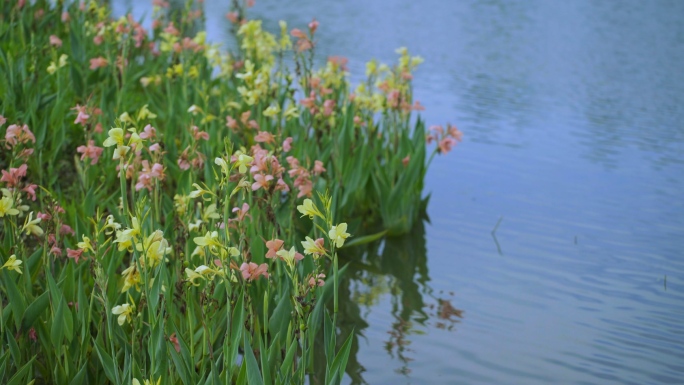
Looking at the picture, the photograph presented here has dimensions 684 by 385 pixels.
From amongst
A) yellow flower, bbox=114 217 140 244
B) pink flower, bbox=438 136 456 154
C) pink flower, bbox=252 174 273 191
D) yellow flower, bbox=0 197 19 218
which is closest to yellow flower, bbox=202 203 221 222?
pink flower, bbox=252 174 273 191

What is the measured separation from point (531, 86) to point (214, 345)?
666cm

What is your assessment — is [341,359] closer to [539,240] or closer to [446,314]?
[446,314]

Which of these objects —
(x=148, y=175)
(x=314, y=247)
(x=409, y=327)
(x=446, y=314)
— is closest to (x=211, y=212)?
(x=148, y=175)

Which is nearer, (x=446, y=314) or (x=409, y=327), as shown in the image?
(x=409, y=327)

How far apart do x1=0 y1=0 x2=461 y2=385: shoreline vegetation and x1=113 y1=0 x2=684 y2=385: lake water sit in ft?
1.03

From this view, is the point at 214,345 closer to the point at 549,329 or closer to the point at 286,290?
the point at 286,290

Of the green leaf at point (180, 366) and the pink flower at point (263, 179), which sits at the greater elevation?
the pink flower at point (263, 179)

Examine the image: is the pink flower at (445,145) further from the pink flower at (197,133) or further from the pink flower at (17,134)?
the pink flower at (17,134)

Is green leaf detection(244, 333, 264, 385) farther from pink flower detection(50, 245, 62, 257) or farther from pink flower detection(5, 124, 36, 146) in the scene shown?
pink flower detection(5, 124, 36, 146)

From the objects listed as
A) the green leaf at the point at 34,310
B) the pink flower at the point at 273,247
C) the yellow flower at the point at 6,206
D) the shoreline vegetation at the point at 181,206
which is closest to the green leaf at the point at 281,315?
the shoreline vegetation at the point at 181,206

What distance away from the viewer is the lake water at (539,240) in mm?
3061

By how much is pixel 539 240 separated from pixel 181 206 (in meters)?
2.28

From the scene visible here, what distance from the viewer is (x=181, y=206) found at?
8.83 ft

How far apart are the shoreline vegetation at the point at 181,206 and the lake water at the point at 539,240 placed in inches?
12.3
